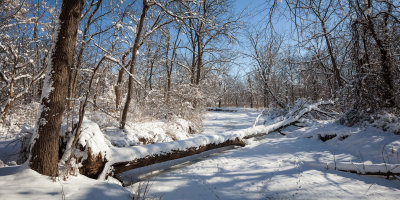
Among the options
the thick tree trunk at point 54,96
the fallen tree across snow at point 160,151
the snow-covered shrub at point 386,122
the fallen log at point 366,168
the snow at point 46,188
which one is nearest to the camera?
the snow at point 46,188

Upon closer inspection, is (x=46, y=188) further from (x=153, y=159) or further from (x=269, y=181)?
(x=269, y=181)

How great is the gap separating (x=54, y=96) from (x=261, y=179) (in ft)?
12.6

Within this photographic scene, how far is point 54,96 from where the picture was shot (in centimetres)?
250

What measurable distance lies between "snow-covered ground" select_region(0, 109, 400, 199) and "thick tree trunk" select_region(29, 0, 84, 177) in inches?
7.9

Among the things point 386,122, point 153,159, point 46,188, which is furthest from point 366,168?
point 46,188

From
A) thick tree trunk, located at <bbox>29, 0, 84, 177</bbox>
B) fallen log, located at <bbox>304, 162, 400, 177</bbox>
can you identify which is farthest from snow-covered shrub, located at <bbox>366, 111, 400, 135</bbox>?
thick tree trunk, located at <bbox>29, 0, 84, 177</bbox>

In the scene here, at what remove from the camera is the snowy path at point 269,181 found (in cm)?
298

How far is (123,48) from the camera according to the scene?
31.9ft

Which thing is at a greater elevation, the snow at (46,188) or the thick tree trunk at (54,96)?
the thick tree trunk at (54,96)

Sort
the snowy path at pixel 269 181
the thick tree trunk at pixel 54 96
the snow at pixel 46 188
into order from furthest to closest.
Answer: the snowy path at pixel 269 181
the thick tree trunk at pixel 54 96
the snow at pixel 46 188

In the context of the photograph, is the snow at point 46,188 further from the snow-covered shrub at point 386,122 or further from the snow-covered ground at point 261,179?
the snow-covered shrub at point 386,122

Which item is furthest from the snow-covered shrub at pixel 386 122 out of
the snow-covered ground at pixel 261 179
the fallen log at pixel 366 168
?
the fallen log at pixel 366 168

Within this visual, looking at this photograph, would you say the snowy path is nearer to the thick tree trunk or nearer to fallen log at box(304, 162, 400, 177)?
fallen log at box(304, 162, 400, 177)

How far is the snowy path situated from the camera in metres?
2.98
